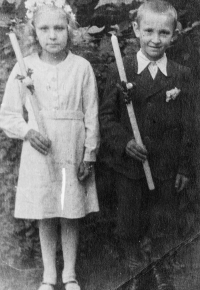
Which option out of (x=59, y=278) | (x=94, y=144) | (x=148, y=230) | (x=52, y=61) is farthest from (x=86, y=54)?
(x=59, y=278)

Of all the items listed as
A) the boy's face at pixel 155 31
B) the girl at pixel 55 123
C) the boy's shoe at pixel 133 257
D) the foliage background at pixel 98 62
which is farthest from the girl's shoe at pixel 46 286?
the boy's face at pixel 155 31

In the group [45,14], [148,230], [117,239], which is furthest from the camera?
[117,239]

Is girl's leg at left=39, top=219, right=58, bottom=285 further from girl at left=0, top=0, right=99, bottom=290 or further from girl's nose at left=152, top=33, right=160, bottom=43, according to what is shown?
girl's nose at left=152, top=33, right=160, bottom=43

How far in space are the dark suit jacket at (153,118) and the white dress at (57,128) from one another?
0.41ft

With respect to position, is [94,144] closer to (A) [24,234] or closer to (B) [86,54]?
(B) [86,54]

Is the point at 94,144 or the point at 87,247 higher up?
the point at 94,144

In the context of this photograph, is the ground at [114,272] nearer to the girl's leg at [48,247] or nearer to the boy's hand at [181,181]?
the girl's leg at [48,247]

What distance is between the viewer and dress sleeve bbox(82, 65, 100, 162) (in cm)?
367

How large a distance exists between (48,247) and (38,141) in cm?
70

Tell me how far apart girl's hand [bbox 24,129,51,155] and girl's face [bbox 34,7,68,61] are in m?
0.51

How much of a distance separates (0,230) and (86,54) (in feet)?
4.33

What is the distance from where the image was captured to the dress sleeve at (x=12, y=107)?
3.64 meters

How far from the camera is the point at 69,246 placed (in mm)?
3775

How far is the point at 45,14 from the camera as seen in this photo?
3.57 m
